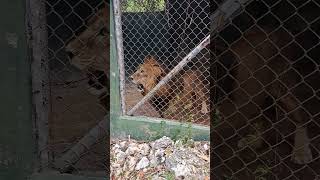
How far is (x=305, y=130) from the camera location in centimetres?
311

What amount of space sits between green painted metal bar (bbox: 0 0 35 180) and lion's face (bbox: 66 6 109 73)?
0.56 meters

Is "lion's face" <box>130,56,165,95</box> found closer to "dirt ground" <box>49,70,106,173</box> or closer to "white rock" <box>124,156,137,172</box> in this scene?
"white rock" <box>124,156,137,172</box>

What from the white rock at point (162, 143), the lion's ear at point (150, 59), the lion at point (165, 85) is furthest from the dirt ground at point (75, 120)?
the lion's ear at point (150, 59)

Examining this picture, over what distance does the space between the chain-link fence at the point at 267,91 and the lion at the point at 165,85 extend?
1.21 metres

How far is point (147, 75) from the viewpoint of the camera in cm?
547

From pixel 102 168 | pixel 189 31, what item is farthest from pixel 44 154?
pixel 189 31

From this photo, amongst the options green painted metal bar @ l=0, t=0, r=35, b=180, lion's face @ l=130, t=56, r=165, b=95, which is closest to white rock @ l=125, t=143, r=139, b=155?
lion's face @ l=130, t=56, r=165, b=95

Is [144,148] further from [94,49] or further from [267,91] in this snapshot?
[94,49]

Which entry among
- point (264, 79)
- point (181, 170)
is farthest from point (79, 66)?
point (181, 170)

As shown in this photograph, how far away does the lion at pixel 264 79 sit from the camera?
2.94 m

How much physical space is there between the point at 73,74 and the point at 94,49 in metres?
0.38

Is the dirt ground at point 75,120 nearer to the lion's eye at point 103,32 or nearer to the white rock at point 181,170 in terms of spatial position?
the lion's eye at point 103,32

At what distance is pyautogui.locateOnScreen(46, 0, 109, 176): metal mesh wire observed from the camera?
8.20ft

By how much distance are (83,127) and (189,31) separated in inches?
116
